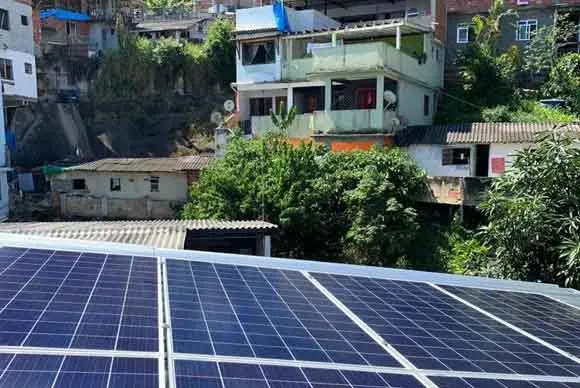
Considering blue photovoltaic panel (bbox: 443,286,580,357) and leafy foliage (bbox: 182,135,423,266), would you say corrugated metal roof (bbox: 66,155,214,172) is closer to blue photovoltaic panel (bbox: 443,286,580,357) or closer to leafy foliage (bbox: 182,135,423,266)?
leafy foliage (bbox: 182,135,423,266)

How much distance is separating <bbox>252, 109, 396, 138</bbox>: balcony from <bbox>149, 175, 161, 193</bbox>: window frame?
21.2ft

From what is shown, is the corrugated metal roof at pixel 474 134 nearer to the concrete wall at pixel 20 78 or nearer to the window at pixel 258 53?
the window at pixel 258 53

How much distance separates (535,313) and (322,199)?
14.1 meters

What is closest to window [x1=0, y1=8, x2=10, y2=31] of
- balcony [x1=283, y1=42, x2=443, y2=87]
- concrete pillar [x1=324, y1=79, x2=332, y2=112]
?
balcony [x1=283, y1=42, x2=443, y2=87]

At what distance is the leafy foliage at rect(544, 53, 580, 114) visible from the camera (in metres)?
26.1

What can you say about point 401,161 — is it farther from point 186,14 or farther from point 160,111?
point 186,14

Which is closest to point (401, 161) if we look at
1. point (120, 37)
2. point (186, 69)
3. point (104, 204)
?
point (104, 204)

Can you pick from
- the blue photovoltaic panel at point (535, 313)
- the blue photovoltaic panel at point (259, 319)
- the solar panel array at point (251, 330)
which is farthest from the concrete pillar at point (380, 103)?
the blue photovoltaic panel at point (259, 319)

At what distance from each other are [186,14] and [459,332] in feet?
155

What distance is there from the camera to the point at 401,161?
20.5 m

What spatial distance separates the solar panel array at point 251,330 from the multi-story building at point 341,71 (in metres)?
18.0

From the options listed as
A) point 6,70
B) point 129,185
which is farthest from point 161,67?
point 129,185

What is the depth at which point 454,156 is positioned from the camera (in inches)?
869

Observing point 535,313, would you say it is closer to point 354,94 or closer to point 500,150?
Answer: point 500,150
